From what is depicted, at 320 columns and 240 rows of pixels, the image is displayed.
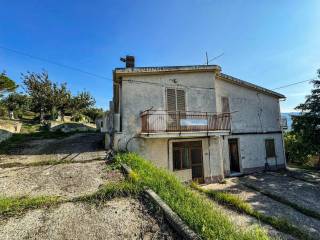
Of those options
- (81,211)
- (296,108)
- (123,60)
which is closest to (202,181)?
(81,211)

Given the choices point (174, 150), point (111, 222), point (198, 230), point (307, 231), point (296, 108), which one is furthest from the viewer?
point (296, 108)

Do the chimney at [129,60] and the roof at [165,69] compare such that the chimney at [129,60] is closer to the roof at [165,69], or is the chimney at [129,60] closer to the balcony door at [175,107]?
the roof at [165,69]

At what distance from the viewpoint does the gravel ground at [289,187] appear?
8762mm

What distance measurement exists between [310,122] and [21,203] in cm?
1796

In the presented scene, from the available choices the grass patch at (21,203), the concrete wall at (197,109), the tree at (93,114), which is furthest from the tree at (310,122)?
the tree at (93,114)

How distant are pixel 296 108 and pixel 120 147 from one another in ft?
47.4

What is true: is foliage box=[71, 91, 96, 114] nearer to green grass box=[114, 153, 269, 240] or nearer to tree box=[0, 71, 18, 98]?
tree box=[0, 71, 18, 98]

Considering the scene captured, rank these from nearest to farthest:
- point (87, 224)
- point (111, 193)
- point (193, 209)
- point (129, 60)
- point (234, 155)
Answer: point (87, 224) < point (193, 209) < point (111, 193) < point (129, 60) < point (234, 155)

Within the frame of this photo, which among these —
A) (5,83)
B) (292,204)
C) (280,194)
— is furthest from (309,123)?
(5,83)

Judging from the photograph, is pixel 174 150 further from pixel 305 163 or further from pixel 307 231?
pixel 305 163

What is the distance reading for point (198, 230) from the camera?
3488 mm

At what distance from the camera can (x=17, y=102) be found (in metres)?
30.6

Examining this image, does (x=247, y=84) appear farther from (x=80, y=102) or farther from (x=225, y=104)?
(x=80, y=102)

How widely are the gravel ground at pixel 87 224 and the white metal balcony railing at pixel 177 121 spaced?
5.37 meters
